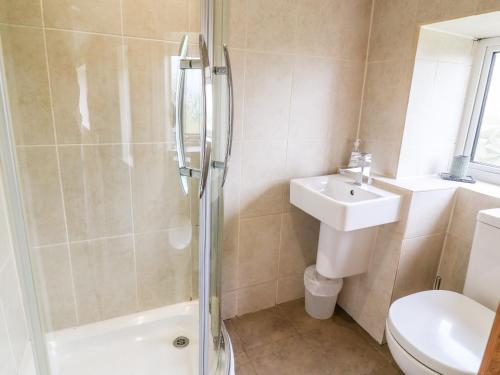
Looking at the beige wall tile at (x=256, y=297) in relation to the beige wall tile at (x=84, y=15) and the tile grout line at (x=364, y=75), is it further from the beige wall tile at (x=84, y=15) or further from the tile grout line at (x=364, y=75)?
the beige wall tile at (x=84, y=15)

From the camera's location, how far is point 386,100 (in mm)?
1795

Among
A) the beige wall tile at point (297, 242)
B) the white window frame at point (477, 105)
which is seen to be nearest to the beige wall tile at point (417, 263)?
the white window frame at point (477, 105)

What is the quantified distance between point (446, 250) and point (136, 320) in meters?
1.71

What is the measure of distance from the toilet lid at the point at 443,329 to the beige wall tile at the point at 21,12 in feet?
5.90

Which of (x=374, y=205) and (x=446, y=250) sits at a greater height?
(x=374, y=205)

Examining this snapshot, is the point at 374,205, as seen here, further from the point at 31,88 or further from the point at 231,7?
the point at 31,88

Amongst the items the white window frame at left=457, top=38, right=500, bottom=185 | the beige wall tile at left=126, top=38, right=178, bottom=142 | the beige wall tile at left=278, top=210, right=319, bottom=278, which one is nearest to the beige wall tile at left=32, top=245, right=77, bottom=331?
the beige wall tile at left=126, top=38, right=178, bottom=142

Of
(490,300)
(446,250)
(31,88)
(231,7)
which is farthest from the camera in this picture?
(446,250)

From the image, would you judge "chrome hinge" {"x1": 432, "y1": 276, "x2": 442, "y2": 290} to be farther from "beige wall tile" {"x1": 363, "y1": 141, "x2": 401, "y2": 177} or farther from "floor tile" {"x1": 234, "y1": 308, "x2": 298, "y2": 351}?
"floor tile" {"x1": 234, "y1": 308, "x2": 298, "y2": 351}

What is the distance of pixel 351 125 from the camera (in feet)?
6.50

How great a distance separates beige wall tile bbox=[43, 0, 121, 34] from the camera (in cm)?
120

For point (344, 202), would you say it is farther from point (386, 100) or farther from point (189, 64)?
point (189, 64)

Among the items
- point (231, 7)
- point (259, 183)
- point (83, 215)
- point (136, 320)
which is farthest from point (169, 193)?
point (231, 7)

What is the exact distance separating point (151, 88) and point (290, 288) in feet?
4.86
